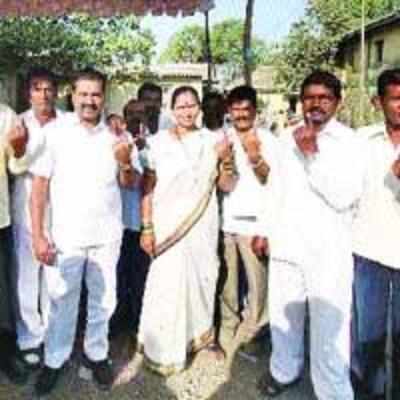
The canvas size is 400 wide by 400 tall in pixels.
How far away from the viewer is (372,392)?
406cm

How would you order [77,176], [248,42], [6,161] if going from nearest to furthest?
[77,176] → [6,161] → [248,42]

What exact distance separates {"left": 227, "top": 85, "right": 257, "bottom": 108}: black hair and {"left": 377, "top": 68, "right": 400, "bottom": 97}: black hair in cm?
90

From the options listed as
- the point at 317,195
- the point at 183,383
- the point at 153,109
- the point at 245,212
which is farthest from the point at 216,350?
the point at 153,109

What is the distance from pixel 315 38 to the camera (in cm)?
2592


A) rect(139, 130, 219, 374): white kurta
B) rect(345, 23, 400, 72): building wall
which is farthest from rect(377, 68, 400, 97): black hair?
rect(345, 23, 400, 72): building wall

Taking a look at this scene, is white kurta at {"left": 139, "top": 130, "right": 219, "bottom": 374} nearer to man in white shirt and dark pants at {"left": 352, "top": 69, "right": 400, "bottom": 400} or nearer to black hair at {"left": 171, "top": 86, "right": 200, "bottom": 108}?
black hair at {"left": 171, "top": 86, "right": 200, "bottom": 108}

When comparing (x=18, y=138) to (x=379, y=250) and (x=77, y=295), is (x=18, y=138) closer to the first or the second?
(x=77, y=295)

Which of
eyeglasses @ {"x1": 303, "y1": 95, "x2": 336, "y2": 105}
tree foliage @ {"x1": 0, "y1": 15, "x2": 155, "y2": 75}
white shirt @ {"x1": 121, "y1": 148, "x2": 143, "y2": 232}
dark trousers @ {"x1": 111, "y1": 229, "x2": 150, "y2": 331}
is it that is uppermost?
tree foliage @ {"x1": 0, "y1": 15, "x2": 155, "y2": 75}

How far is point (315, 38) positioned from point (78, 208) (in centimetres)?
2321

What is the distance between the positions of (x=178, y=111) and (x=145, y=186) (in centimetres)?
50

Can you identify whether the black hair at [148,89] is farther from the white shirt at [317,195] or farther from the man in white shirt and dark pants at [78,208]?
the white shirt at [317,195]

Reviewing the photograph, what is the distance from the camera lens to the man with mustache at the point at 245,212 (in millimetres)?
4371

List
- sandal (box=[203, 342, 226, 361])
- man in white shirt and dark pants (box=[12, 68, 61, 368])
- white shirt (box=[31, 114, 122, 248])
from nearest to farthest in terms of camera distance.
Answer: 1. white shirt (box=[31, 114, 122, 248])
2. man in white shirt and dark pants (box=[12, 68, 61, 368])
3. sandal (box=[203, 342, 226, 361])

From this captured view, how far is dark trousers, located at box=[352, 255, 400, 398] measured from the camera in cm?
388
